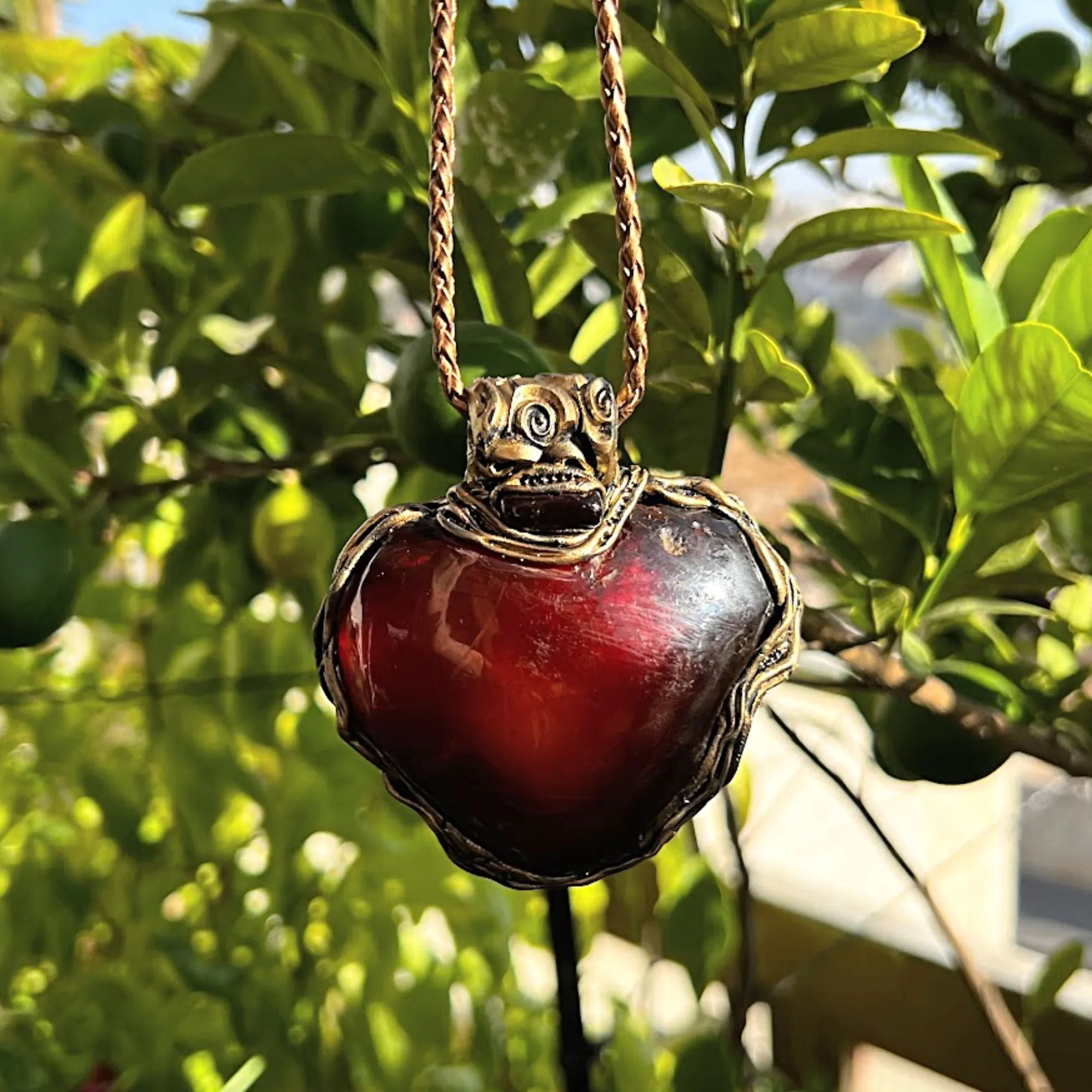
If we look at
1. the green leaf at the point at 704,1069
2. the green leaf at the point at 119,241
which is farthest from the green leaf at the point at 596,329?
the green leaf at the point at 704,1069

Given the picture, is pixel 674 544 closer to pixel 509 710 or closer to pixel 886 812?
pixel 509 710

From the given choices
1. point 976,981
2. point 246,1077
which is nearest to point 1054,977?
point 976,981

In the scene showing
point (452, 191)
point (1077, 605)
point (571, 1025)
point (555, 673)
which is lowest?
point (571, 1025)

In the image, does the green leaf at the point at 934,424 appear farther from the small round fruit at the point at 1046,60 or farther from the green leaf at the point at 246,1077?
the green leaf at the point at 246,1077

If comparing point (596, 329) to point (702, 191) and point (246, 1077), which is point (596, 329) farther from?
point (246, 1077)

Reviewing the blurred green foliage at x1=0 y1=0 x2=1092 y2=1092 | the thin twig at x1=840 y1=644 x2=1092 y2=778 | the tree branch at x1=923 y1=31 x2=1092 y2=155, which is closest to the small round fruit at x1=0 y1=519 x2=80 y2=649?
the blurred green foliage at x1=0 y1=0 x2=1092 y2=1092

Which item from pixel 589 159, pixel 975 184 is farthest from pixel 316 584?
pixel 975 184
